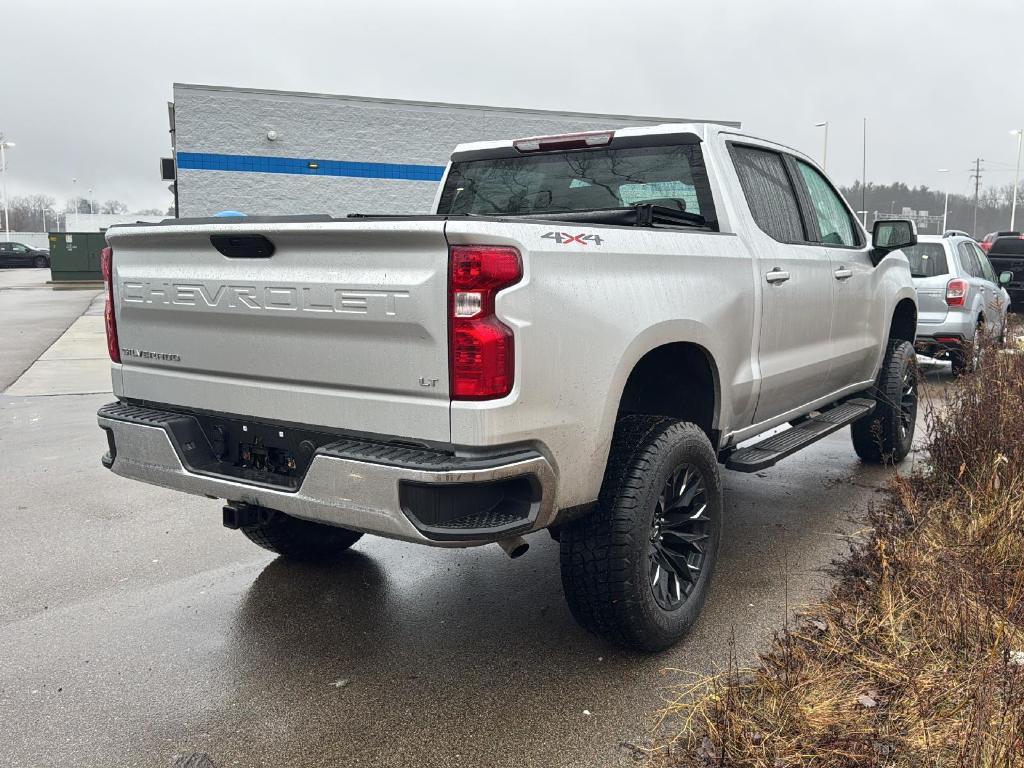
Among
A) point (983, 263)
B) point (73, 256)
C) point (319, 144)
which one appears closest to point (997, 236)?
point (983, 263)

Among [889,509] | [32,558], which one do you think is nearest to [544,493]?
[889,509]

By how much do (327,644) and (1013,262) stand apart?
664 inches

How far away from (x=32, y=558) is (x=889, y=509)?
454 cm

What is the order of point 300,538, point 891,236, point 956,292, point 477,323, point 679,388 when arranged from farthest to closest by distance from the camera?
1. point 956,292
2. point 891,236
3. point 300,538
4. point 679,388
5. point 477,323

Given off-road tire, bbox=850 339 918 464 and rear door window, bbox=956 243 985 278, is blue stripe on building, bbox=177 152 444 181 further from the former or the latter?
off-road tire, bbox=850 339 918 464

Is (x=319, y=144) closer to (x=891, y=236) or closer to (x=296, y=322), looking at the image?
(x=891, y=236)

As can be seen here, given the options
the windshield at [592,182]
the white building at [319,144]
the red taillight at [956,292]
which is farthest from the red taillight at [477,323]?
the white building at [319,144]

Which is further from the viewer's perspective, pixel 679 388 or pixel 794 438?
pixel 794 438

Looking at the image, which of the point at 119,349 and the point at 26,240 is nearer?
the point at 119,349

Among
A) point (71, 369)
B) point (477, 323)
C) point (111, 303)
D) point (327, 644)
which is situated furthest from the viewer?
point (71, 369)

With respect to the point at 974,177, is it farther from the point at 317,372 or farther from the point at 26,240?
the point at 317,372

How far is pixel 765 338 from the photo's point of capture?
4250 millimetres

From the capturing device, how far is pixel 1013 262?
16.8 meters

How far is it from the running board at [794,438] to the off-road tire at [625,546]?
0.83 m
